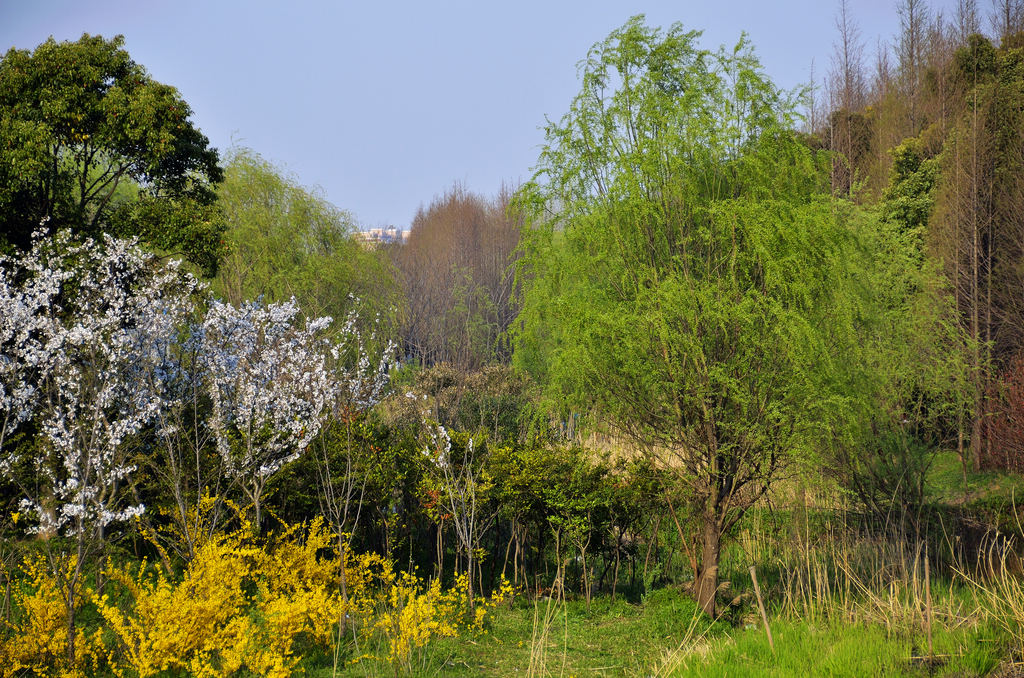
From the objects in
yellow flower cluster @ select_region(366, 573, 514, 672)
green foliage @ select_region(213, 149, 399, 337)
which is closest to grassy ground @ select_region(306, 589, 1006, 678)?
Result: yellow flower cluster @ select_region(366, 573, 514, 672)

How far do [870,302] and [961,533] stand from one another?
3831 millimetres

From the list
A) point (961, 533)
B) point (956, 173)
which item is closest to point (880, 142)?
point (956, 173)

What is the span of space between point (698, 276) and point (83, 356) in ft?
21.3

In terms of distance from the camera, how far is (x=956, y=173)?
61.9 ft

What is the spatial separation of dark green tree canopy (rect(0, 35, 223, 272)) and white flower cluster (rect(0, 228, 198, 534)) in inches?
43.2

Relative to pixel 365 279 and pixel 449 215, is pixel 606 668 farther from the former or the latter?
pixel 449 215

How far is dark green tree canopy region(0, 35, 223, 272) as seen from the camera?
1063 centimetres

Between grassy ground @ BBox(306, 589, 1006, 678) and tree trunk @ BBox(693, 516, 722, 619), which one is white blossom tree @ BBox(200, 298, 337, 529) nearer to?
grassy ground @ BBox(306, 589, 1006, 678)

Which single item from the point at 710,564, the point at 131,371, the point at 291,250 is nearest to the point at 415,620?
the point at 710,564

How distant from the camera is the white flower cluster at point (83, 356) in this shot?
7562 millimetres

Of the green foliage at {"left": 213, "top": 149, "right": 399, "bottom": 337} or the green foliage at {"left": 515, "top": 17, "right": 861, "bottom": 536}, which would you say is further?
the green foliage at {"left": 213, "top": 149, "right": 399, "bottom": 337}

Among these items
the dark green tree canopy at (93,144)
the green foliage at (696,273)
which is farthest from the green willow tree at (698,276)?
the dark green tree canopy at (93,144)

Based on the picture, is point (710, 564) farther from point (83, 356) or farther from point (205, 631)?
point (83, 356)

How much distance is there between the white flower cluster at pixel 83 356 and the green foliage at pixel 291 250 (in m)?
10.9
